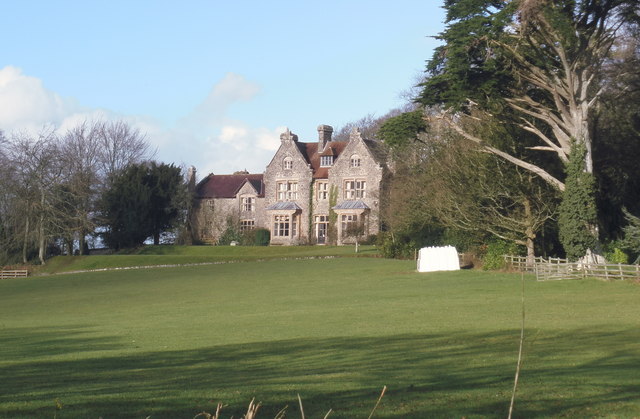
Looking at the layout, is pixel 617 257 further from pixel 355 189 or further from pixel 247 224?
pixel 247 224

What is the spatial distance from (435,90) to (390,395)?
2552 centimetres

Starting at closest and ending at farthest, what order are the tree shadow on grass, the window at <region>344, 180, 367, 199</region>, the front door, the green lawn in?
the tree shadow on grass < the green lawn < the window at <region>344, 180, 367, 199</region> < the front door

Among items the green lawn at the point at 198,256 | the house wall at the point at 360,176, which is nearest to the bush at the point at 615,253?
the green lawn at the point at 198,256

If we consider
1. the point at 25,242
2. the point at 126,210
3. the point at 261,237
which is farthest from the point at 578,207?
the point at 126,210

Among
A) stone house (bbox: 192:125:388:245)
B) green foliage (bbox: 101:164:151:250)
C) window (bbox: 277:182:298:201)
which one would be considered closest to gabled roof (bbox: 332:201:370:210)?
stone house (bbox: 192:125:388:245)

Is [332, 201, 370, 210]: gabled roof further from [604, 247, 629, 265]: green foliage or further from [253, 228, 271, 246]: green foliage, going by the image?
[604, 247, 629, 265]: green foliage

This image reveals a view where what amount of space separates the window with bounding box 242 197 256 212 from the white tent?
129 ft

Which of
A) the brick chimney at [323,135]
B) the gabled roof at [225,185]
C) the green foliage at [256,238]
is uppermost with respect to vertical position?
the brick chimney at [323,135]

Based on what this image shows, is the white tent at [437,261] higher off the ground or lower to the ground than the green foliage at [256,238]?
lower

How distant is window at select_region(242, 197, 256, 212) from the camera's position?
265 ft

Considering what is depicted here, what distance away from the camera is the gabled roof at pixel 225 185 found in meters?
81.7

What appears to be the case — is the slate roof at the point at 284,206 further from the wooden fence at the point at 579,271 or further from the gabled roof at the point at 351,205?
the wooden fence at the point at 579,271

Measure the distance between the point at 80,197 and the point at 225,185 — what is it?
62.0 ft

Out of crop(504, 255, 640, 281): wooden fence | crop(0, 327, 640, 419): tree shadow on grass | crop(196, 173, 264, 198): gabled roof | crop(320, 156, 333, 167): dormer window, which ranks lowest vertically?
crop(0, 327, 640, 419): tree shadow on grass
